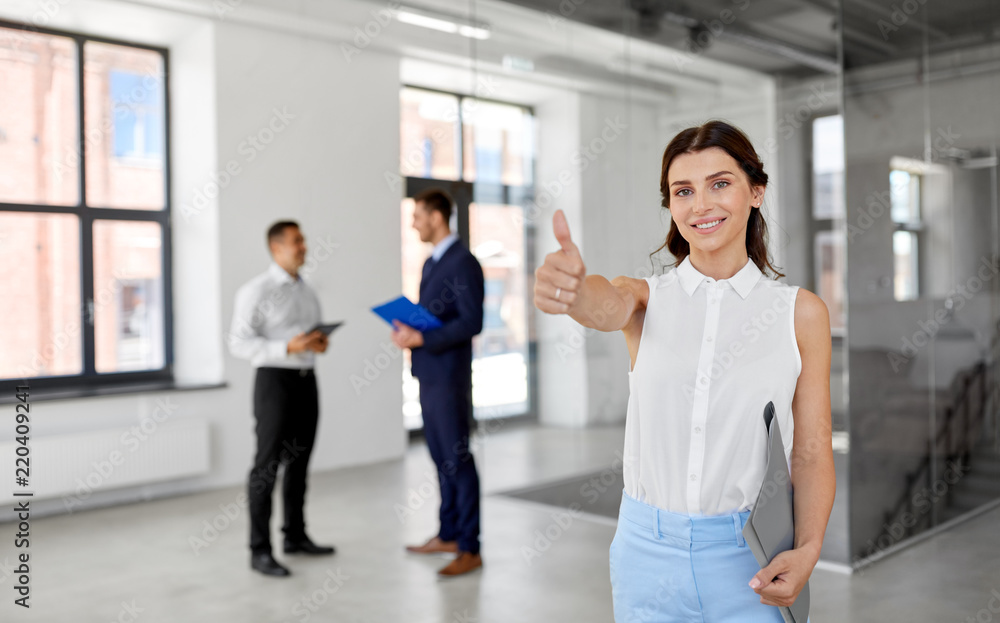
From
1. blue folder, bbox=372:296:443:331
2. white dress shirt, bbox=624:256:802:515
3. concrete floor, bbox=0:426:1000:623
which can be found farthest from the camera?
blue folder, bbox=372:296:443:331

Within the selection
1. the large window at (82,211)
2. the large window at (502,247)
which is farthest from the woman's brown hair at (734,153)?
the large window at (82,211)

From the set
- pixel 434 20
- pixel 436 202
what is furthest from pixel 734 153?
pixel 434 20

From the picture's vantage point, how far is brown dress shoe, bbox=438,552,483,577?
144 inches

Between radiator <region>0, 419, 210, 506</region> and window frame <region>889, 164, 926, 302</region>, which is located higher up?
window frame <region>889, 164, 926, 302</region>

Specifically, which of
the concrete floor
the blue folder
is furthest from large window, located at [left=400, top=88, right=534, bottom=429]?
the blue folder

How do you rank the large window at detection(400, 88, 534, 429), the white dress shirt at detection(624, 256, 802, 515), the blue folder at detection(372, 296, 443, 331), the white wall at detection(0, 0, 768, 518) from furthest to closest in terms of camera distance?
the large window at detection(400, 88, 534, 429) → the white wall at detection(0, 0, 768, 518) → the blue folder at detection(372, 296, 443, 331) → the white dress shirt at detection(624, 256, 802, 515)

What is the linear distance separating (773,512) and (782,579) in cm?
9

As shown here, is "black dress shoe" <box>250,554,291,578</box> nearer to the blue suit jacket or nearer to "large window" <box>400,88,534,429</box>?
the blue suit jacket

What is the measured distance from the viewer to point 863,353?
144 inches

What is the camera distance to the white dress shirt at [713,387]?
1.16m

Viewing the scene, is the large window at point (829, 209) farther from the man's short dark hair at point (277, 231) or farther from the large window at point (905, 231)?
the man's short dark hair at point (277, 231)

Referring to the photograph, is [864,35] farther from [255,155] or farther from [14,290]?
[14,290]

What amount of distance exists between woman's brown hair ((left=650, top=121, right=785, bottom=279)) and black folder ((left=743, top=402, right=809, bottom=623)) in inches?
11.2

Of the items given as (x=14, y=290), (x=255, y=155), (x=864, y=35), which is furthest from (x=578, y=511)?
(x=14, y=290)
